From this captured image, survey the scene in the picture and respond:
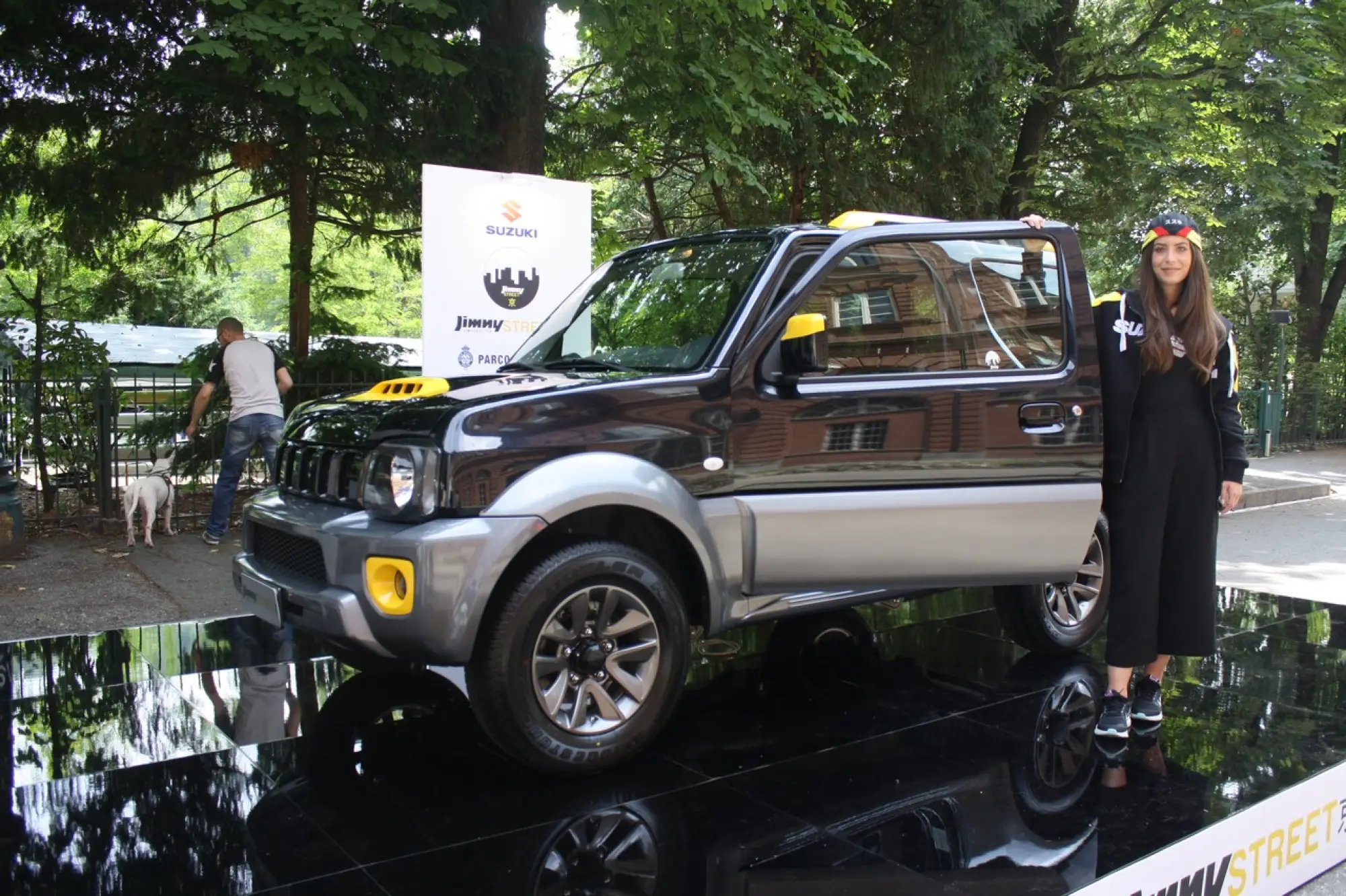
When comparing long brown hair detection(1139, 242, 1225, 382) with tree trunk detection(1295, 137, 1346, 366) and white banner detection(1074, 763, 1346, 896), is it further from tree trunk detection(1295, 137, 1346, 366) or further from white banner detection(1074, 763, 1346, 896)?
tree trunk detection(1295, 137, 1346, 366)

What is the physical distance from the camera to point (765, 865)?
3137 millimetres

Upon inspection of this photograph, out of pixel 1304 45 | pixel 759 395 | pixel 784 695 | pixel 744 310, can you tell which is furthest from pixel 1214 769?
pixel 1304 45

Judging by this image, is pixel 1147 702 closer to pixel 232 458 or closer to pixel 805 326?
pixel 805 326

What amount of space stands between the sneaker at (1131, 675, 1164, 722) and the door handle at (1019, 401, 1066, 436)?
1.10 meters

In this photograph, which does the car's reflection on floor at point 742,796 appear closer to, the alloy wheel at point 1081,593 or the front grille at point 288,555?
the alloy wheel at point 1081,593

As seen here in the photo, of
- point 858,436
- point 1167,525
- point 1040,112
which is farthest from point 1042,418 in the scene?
point 1040,112

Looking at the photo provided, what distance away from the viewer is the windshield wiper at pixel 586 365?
4.42m

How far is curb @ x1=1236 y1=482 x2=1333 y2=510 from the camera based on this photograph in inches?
526

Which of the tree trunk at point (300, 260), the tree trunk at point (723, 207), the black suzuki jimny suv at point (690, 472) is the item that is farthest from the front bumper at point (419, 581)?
the tree trunk at point (300, 260)

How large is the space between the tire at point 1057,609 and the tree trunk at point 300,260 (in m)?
8.50

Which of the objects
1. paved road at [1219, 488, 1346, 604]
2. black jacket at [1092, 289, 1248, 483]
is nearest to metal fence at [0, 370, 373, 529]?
black jacket at [1092, 289, 1248, 483]

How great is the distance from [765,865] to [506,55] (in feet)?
25.2

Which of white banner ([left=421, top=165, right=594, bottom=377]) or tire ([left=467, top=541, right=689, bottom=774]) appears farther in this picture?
white banner ([left=421, top=165, right=594, bottom=377])

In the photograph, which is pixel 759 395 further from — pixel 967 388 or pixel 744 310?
pixel 967 388
